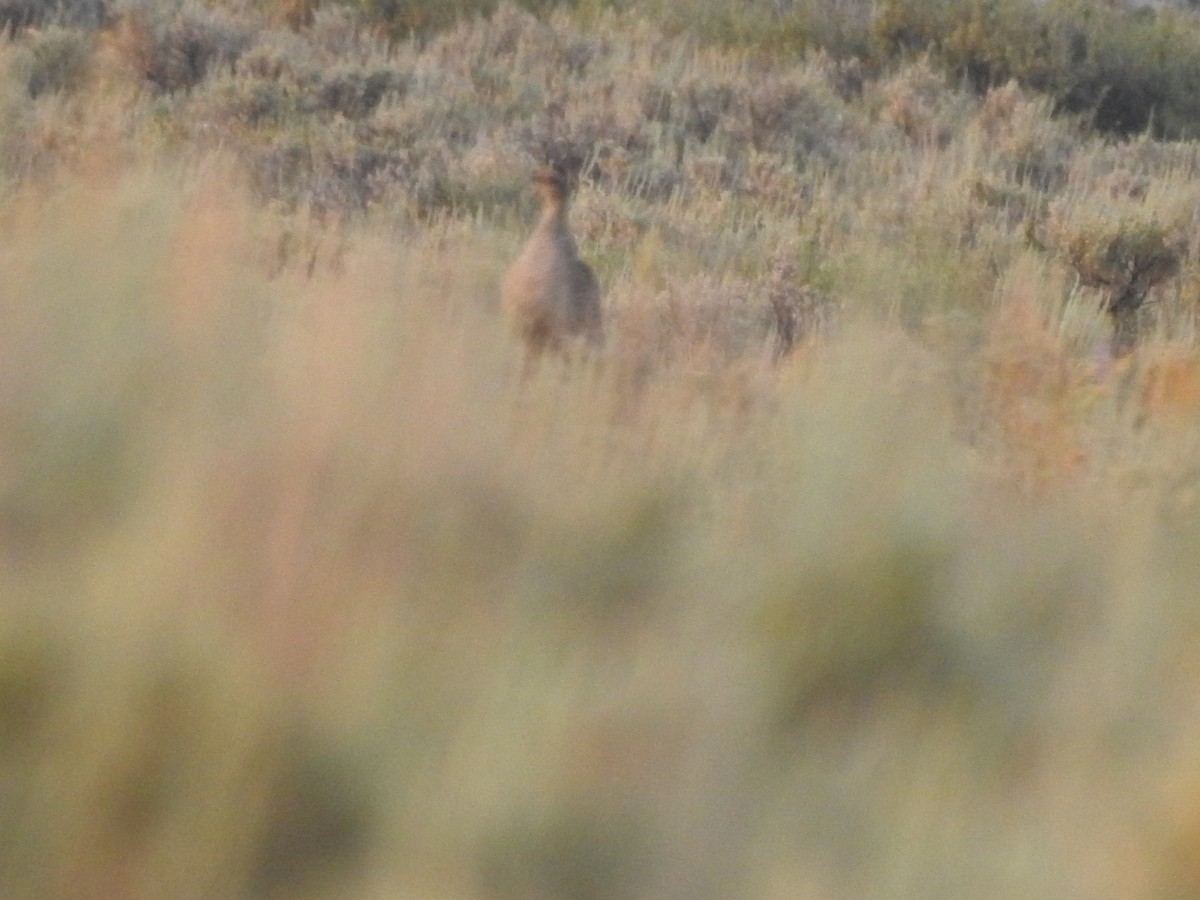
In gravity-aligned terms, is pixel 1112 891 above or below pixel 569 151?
above

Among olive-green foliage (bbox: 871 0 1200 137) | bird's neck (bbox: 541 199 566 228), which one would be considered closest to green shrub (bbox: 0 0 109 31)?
olive-green foliage (bbox: 871 0 1200 137)

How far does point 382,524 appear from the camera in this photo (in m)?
Answer: 3.05

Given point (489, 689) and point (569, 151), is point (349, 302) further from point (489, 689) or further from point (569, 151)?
point (569, 151)

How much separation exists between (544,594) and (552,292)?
138 inches

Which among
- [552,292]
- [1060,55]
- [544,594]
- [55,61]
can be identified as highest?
Result: [544,594]

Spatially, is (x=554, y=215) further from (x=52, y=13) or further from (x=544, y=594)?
(x=52, y=13)

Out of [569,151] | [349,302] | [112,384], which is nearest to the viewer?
[112,384]

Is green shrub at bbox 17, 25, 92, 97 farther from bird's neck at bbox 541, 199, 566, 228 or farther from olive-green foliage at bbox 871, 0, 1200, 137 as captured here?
olive-green foliage at bbox 871, 0, 1200, 137

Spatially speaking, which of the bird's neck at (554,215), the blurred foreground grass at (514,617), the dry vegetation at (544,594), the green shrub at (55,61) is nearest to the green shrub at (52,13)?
the green shrub at (55,61)

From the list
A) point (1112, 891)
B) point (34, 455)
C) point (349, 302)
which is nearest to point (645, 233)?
point (349, 302)

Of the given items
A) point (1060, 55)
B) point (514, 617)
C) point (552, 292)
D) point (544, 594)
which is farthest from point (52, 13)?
point (514, 617)

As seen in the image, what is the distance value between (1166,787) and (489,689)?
909 millimetres

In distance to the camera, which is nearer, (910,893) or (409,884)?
(409,884)

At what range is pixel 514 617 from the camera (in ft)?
9.62
